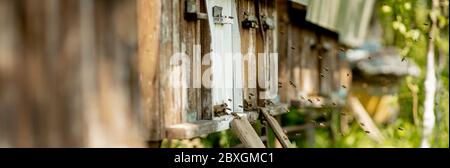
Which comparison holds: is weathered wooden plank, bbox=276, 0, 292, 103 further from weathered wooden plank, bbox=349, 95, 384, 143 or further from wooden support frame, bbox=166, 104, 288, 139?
weathered wooden plank, bbox=349, 95, 384, 143

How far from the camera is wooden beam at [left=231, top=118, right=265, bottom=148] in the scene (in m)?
6.84

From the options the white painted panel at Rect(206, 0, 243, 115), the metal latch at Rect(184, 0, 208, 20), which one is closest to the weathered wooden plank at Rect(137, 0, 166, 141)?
the metal latch at Rect(184, 0, 208, 20)

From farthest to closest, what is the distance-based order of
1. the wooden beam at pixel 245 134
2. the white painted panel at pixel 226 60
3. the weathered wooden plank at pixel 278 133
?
1. the weathered wooden plank at pixel 278 133
2. the white painted panel at pixel 226 60
3. the wooden beam at pixel 245 134

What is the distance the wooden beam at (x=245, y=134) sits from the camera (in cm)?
684

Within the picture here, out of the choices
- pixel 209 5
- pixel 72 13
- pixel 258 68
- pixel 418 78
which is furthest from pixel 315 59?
pixel 72 13

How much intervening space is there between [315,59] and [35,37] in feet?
32.8

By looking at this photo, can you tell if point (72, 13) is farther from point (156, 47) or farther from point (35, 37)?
point (156, 47)

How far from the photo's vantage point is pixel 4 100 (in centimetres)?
343

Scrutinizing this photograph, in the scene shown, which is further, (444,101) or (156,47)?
(444,101)

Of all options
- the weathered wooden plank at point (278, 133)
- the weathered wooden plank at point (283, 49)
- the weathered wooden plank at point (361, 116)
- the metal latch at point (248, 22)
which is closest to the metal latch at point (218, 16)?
the metal latch at point (248, 22)

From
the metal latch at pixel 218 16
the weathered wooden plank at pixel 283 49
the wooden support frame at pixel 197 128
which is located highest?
the metal latch at pixel 218 16

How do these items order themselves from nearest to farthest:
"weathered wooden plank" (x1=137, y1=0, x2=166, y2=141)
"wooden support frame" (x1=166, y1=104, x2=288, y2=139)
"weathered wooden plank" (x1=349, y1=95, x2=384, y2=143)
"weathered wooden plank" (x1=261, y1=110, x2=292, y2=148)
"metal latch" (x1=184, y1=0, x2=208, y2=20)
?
"weathered wooden plank" (x1=137, y1=0, x2=166, y2=141) < "wooden support frame" (x1=166, y1=104, x2=288, y2=139) < "metal latch" (x1=184, y1=0, x2=208, y2=20) < "weathered wooden plank" (x1=261, y1=110, x2=292, y2=148) < "weathered wooden plank" (x1=349, y1=95, x2=384, y2=143)

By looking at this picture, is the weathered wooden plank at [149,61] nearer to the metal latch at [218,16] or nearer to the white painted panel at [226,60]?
the white painted panel at [226,60]
